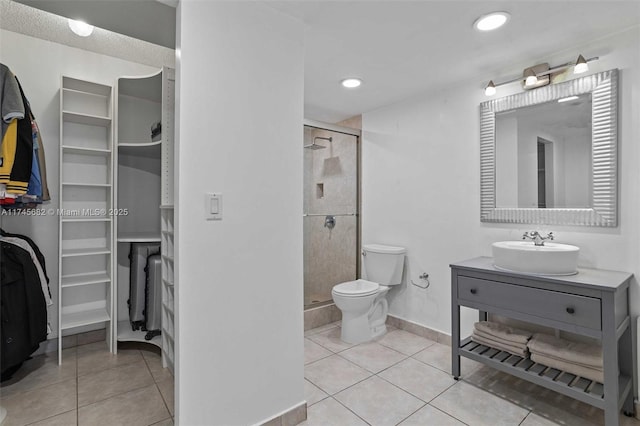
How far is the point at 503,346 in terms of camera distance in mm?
2070

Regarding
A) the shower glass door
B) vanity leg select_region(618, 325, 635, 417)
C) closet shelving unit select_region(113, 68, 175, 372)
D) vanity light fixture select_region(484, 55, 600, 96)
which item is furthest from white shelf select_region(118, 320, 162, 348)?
vanity light fixture select_region(484, 55, 600, 96)

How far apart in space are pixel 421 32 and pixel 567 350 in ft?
6.60

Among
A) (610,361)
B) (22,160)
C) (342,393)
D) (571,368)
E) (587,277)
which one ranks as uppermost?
(22,160)

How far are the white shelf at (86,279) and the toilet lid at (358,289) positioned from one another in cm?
186

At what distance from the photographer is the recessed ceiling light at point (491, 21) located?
171cm

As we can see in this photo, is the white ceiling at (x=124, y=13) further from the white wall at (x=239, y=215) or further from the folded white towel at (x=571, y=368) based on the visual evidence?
the folded white towel at (x=571, y=368)

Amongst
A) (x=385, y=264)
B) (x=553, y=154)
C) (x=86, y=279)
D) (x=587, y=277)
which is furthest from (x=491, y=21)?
(x=86, y=279)

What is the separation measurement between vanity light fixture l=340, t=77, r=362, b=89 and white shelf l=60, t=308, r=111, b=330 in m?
2.64

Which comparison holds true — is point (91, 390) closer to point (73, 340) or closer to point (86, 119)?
point (73, 340)

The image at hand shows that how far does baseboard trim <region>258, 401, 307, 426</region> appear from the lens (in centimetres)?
165

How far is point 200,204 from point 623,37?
99.1 inches

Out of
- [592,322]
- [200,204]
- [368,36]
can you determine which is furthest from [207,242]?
[592,322]

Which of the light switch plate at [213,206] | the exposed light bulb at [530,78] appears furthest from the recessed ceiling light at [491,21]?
the light switch plate at [213,206]

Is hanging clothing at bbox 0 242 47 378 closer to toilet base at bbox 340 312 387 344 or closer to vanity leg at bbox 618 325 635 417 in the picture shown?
toilet base at bbox 340 312 387 344
